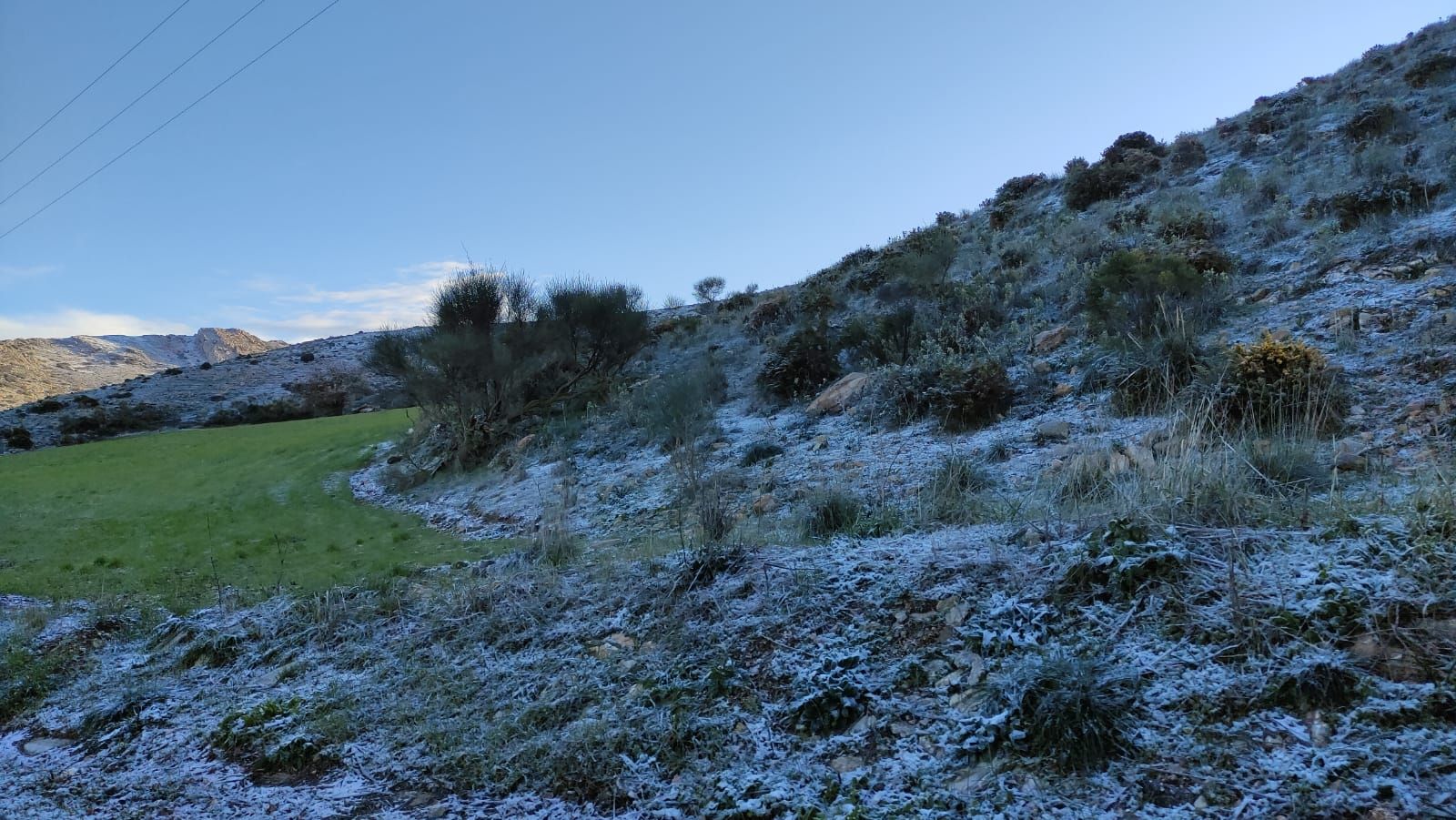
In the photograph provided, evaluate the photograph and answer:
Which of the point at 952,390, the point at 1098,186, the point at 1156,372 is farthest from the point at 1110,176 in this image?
the point at 1156,372

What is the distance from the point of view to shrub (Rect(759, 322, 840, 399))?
12.7 metres

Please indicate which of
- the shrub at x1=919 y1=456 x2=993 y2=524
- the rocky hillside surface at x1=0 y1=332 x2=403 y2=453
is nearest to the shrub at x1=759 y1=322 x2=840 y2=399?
the shrub at x1=919 y1=456 x2=993 y2=524

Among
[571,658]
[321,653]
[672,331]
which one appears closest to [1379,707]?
[571,658]

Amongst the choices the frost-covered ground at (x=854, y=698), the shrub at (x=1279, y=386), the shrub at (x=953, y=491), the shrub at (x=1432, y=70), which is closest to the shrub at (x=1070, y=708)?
the frost-covered ground at (x=854, y=698)

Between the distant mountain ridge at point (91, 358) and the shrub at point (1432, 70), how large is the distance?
159 ft

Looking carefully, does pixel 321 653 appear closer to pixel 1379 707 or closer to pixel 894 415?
pixel 1379 707

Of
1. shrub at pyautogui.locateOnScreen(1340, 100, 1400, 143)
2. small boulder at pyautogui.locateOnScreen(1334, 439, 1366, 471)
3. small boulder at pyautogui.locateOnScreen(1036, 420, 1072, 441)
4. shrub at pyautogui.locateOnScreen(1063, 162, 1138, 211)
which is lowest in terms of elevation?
small boulder at pyautogui.locateOnScreen(1334, 439, 1366, 471)

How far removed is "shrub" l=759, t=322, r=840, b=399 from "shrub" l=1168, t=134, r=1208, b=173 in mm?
10280

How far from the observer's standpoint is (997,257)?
16.0m

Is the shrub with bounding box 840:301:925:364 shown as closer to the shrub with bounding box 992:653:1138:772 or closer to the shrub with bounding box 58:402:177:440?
the shrub with bounding box 992:653:1138:772

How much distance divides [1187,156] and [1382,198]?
27.8 feet

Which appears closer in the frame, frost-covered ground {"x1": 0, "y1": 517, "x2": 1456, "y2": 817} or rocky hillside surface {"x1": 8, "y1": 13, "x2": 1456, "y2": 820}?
frost-covered ground {"x1": 0, "y1": 517, "x2": 1456, "y2": 817}

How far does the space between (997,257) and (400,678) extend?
49.1 ft

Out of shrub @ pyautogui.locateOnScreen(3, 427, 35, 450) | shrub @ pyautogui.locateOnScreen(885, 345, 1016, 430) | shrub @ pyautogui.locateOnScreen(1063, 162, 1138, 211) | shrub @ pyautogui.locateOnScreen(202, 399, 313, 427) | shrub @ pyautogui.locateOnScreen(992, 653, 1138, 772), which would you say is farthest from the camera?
shrub @ pyautogui.locateOnScreen(202, 399, 313, 427)
